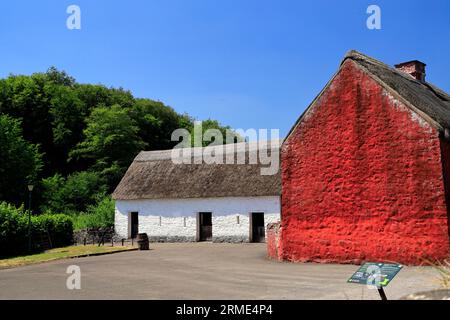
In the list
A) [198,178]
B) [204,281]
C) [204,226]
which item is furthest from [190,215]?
[204,281]

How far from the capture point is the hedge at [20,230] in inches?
901

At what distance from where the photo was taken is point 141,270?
14.5 m

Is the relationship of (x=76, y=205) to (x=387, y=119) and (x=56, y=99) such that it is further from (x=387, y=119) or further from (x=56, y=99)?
(x=387, y=119)

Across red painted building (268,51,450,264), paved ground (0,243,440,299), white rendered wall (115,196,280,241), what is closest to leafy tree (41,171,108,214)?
white rendered wall (115,196,280,241)

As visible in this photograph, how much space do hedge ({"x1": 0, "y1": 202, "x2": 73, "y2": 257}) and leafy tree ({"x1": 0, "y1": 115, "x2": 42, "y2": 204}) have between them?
1222 centimetres

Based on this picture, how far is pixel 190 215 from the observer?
2930 cm

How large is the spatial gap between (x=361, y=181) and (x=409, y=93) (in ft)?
11.8

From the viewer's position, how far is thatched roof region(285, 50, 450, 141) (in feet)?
46.3

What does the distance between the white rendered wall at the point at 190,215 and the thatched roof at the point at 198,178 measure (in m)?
0.51

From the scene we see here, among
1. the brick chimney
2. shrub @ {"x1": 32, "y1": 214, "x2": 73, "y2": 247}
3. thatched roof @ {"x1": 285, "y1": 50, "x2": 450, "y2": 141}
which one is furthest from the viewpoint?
shrub @ {"x1": 32, "y1": 214, "x2": 73, "y2": 247}

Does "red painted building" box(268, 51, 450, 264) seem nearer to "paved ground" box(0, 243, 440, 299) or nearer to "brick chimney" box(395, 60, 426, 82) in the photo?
"paved ground" box(0, 243, 440, 299)

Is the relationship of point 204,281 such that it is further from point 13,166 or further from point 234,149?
point 13,166
